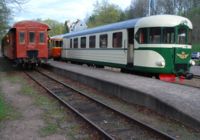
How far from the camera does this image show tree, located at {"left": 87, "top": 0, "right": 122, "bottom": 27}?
8488 cm

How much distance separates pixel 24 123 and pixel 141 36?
8674mm

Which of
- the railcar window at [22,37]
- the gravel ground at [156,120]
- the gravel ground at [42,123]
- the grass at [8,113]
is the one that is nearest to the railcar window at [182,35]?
the gravel ground at [156,120]

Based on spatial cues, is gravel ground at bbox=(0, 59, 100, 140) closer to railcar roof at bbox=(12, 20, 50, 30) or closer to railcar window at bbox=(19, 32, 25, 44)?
railcar window at bbox=(19, 32, 25, 44)

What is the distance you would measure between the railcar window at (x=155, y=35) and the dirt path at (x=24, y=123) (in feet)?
20.1

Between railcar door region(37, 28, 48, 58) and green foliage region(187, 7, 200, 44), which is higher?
green foliage region(187, 7, 200, 44)

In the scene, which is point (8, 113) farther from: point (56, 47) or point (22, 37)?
point (56, 47)

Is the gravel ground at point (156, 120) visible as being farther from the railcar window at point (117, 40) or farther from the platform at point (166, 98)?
the railcar window at point (117, 40)

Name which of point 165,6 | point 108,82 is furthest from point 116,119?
point 165,6

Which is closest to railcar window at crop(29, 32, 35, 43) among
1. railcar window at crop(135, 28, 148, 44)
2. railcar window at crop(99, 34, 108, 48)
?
railcar window at crop(99, 34, 108, 48)

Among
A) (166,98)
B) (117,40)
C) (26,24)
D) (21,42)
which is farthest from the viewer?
(26,24)

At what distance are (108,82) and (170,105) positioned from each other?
4796 millimetres

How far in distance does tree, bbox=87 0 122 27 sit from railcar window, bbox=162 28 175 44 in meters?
68.1

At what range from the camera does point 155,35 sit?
15.6m

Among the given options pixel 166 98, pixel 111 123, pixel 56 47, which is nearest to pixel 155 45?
pixel 166 98
